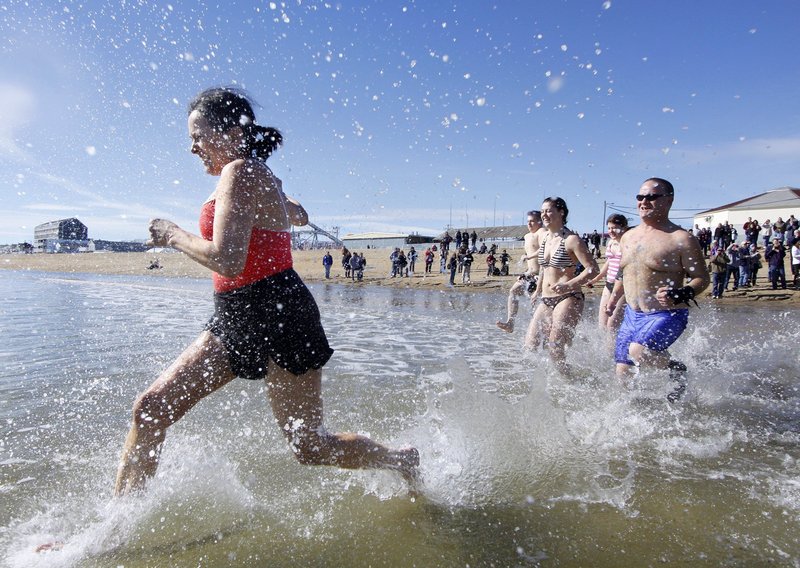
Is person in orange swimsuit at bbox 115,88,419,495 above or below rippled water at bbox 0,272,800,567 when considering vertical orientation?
above

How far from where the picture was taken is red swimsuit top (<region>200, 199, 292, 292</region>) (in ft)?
7.07

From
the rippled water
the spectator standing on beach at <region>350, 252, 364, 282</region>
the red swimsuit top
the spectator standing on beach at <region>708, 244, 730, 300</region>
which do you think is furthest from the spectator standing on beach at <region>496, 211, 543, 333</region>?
the spectator standing on beach at <region>350, 252, 364, 282</region>

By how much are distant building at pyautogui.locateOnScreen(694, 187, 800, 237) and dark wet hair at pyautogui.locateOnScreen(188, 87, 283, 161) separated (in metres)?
40.8

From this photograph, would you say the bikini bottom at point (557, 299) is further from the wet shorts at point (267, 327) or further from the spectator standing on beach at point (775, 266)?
the spectator standing on beach at point (775, 266)

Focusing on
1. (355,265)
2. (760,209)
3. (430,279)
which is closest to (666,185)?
(430,279)

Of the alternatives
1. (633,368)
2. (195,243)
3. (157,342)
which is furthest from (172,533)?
(157,342)

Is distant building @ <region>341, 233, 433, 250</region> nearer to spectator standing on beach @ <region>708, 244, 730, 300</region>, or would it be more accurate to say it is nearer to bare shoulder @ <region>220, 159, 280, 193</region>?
spectator standing on beach @ <region>708, 244, 730, 300</region>

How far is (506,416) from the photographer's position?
366 cm

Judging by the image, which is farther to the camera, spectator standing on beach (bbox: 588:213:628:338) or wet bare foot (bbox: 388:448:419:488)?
spectator standing on beach (bbox: 588:213:628:338)

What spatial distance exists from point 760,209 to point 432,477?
153ft

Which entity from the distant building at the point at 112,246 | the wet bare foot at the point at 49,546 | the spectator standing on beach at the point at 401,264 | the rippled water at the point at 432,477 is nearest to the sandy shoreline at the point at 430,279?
the spectator standing on beach at the point at 401,264

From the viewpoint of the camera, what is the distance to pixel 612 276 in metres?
7.20

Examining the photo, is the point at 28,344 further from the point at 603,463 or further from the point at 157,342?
the point at 603,463

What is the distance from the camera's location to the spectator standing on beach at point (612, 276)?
6198 mm
